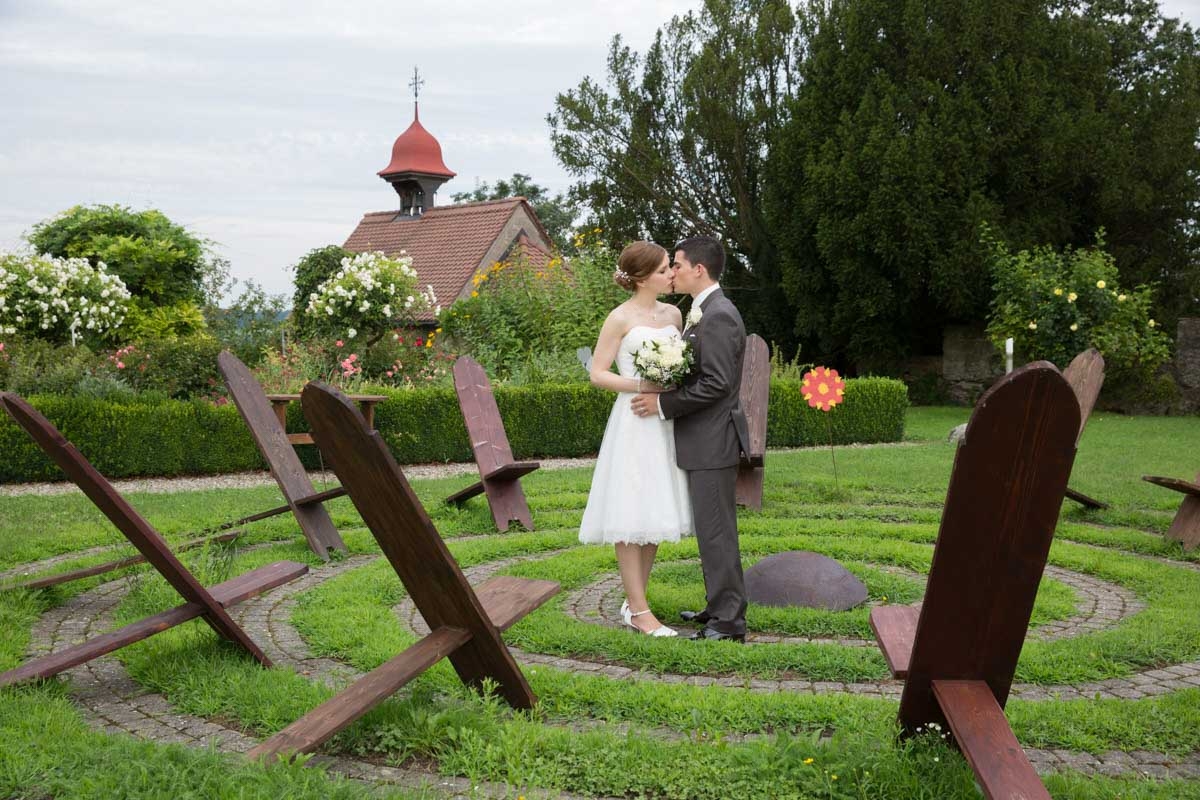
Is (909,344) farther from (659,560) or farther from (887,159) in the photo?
(659,560)

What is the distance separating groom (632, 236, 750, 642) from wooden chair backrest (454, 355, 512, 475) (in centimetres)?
316

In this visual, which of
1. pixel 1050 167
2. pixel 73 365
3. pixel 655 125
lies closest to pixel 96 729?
pixel 73 365

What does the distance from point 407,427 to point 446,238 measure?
66.2ft

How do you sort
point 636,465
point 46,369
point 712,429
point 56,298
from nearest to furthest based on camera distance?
1. point 712,429
2. point 636,465
3. point 46,369
4. point 56,298

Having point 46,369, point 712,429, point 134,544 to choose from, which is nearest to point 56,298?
point 46,369

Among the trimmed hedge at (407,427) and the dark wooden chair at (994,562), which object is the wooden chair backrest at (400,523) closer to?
the dark wooden chair at (994,562)

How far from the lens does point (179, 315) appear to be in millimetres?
22297

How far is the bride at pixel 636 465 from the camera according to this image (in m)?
5.18

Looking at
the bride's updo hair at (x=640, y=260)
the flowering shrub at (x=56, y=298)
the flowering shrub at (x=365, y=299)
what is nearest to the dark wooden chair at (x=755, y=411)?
the bride's updo hair at (x=640, y=260)

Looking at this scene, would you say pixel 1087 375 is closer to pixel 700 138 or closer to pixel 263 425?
pixel 263 425

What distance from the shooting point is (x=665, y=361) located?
198 inches

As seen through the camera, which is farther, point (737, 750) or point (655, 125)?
point (655, 125)

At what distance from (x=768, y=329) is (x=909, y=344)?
332 cm

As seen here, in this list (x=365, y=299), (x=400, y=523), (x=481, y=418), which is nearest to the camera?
(x=400, y=523)
